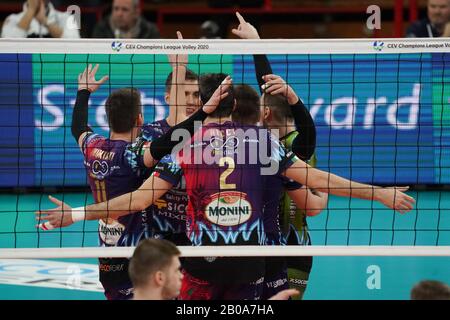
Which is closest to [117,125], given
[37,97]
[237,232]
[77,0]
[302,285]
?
[237,232]

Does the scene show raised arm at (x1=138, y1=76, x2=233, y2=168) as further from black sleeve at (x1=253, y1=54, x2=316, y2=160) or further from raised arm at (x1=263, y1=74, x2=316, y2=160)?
black sleeve at (x1=253, y1=54, x2=316, y2=160)

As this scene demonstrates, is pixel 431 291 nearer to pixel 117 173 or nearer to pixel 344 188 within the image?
pixel 344 188

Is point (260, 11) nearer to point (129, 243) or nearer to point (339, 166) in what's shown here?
point (339, 166)

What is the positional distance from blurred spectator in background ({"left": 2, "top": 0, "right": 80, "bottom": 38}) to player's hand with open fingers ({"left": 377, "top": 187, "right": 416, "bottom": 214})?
770cm

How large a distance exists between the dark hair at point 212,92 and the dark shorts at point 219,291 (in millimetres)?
1207

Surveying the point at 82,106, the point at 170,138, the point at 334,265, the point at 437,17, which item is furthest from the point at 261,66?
the point at 437,17

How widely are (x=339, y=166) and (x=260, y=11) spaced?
4.23 metres

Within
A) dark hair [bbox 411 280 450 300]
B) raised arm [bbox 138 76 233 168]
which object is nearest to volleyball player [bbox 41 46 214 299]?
raised arm [bbox 138 76 233 168]

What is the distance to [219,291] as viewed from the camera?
267 inches

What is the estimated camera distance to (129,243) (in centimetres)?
744

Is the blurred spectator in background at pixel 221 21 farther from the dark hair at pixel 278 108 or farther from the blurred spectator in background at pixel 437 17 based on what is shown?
the dark hair at pixel 278 108

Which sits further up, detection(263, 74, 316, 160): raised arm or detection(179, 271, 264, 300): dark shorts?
detection(263, 74, 316, 160): raised arm

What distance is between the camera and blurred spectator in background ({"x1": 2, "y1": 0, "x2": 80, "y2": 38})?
13715 mm

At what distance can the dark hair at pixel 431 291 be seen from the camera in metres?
5.47
